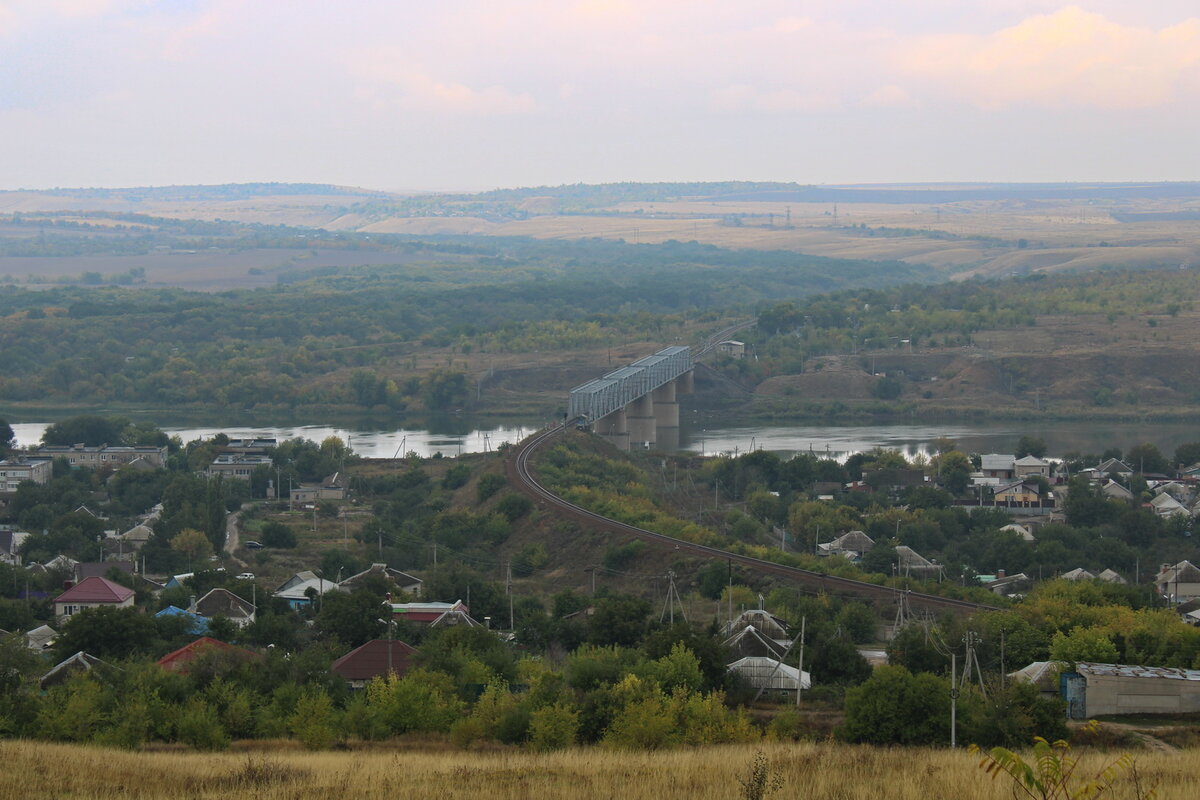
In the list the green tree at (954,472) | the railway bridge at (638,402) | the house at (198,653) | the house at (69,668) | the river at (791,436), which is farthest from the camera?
the river at (791,436)

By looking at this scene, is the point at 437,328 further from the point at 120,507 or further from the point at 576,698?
the point at 576,698

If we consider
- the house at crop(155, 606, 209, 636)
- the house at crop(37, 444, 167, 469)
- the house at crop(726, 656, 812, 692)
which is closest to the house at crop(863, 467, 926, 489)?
the house at crop(37, 444, 167, 469)

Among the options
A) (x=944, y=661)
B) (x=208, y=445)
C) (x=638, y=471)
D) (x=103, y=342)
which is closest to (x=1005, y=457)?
(x=638, y=471)

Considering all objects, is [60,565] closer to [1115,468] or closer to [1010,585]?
[1010,585]

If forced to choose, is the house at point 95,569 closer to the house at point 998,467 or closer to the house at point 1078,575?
the house at point 1078,575

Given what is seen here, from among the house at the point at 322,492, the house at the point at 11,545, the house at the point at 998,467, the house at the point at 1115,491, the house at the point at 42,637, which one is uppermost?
the house at the point at 42,637

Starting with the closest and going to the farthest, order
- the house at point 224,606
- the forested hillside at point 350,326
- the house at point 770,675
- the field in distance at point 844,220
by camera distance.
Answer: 1. the house at point 770,675
2. the house at point 224,606
3. the forested hillside at point 350,326
4. the field in distance at point 844,220

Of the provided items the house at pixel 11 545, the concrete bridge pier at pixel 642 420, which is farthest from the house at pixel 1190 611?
the concrete bridge pier at pixel 642 420
